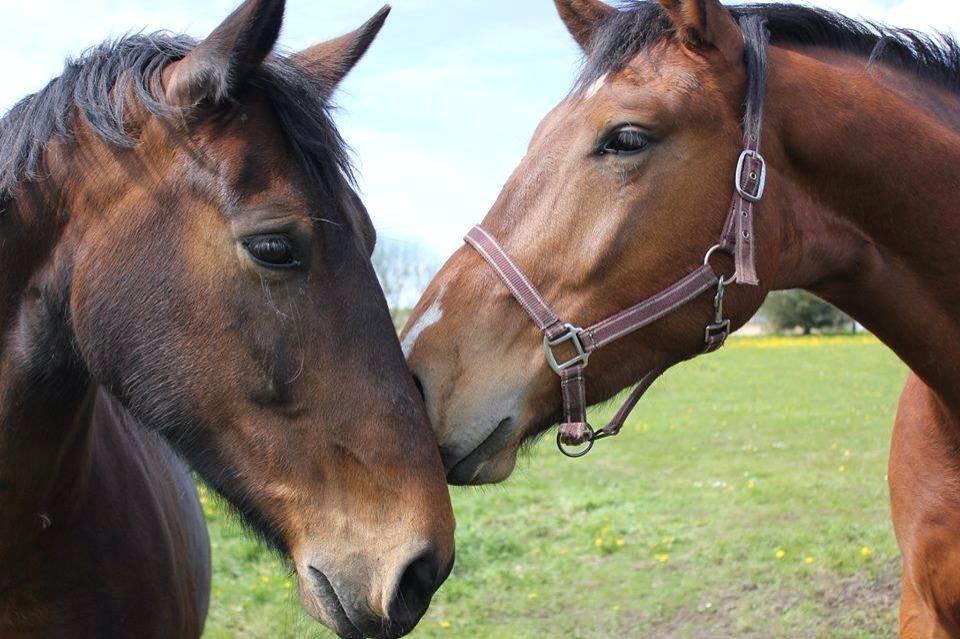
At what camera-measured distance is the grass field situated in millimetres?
6152

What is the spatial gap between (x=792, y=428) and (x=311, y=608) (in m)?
13.5

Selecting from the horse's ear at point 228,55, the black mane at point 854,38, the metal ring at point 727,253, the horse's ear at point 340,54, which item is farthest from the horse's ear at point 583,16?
the horse's ear at point 228,55

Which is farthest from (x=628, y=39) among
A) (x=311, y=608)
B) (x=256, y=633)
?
(x=256, y=633)

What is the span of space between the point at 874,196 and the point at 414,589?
1.72m

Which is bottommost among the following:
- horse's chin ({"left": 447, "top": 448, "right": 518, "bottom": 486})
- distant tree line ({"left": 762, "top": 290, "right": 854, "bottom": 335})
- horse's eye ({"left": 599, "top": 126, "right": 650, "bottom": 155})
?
distant tree line ({"left": 762, "top": 290, "right": 854, "bottom": 335})

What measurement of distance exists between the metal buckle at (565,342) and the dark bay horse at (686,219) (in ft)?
0.06

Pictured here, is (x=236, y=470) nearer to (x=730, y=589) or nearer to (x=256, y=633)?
(x=256, y=633)

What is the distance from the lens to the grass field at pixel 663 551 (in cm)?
615

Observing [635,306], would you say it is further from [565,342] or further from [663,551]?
[663,551]

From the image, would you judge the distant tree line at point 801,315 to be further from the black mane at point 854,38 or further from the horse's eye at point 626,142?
the horse's eye at point 626,142

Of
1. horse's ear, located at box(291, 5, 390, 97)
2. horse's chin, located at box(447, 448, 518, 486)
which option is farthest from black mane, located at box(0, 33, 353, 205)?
horse's chin, located at box(447, 448, 518, 486)

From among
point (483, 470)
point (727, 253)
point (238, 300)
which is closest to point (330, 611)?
point (483, 470)

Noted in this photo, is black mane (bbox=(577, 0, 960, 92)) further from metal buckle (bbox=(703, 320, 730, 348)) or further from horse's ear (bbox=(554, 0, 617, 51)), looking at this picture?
metal buckle (bbox=(703, 320, 730, 348))

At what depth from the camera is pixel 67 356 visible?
242 centimetres
